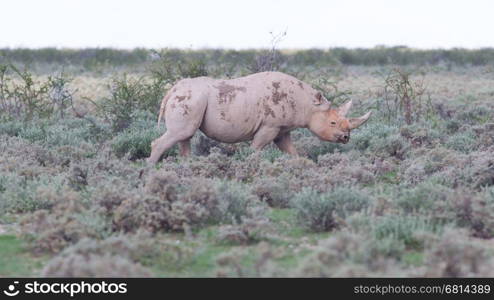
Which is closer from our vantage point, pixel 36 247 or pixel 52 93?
pixel 36 247

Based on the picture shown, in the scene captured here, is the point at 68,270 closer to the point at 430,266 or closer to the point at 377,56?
the point at 430,266

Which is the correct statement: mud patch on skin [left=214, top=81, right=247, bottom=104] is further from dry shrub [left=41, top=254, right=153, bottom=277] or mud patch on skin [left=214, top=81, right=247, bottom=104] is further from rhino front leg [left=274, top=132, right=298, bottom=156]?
dry shrub [left=41, top=254, right=153, bottom=277]

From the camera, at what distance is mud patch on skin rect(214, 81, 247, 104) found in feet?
39.4

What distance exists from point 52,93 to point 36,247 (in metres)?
12.1

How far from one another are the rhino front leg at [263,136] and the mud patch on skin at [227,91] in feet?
2.15

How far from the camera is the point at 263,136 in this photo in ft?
39.3

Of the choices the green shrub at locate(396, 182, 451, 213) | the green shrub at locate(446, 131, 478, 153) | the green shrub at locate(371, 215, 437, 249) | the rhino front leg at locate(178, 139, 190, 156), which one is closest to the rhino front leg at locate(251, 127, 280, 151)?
the rhino front leg at locate(178, 139, 190, 156)

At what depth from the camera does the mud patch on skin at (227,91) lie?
39.4 feet

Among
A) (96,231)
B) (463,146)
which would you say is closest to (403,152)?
(463,146)

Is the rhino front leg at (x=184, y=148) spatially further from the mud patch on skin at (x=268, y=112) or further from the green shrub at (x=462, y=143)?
the green shrub at (x=462, y=143)

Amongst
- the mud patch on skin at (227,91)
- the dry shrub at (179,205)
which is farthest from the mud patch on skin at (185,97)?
the dry shrub at (179,205)

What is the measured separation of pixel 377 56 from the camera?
5666 centimetres

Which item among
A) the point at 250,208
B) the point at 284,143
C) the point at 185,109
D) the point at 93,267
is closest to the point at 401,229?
the point at 250,208

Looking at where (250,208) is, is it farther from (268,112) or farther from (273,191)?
(268,112)
